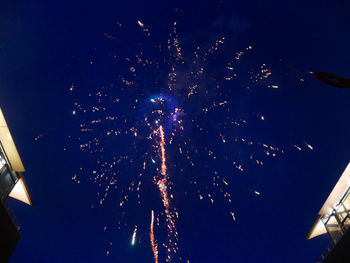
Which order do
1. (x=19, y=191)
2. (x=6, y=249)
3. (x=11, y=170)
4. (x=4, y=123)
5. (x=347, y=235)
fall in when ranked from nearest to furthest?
1. (x=347, y=235)
2. (x=6, y=249)
3. (x=4, y=123)
4. (x=11, y=170)
5. (x=19, y=191)

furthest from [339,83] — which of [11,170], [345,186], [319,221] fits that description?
[11,170]

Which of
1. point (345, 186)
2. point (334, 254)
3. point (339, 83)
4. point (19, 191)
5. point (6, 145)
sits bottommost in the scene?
point (334, 254)

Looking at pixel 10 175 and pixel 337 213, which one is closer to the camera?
pixel 337 213

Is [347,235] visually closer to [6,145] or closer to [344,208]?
[344,208]

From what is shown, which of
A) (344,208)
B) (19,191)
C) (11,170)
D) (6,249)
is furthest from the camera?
(19,191)

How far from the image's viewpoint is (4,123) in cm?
1295

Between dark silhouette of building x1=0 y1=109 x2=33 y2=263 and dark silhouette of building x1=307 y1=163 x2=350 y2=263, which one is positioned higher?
dark silhouette of building x1=0 y1=109 x2=33 y2=263

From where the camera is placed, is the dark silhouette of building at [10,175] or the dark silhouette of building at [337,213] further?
the dark silhouette of building at [337,213]

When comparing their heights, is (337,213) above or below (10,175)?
below

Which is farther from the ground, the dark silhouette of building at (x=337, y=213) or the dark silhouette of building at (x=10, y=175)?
the dark silhouette of building at (x=10, y=175)

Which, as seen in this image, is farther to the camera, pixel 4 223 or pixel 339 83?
pixel 4 223

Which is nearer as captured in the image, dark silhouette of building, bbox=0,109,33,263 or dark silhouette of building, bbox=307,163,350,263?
dark silhouette of building, bbox=0,109,33,263

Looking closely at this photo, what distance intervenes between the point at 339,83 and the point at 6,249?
14411 millimetres

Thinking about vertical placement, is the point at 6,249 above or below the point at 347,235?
above
